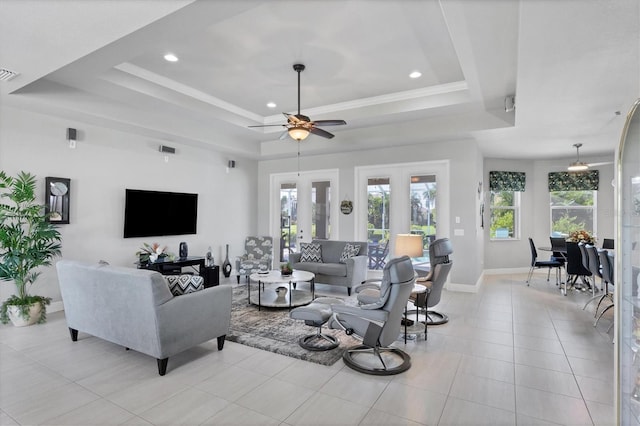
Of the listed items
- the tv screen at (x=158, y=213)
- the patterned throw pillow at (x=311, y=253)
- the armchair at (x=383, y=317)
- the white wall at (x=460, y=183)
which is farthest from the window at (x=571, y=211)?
the tv screen at (x=158, y=213)

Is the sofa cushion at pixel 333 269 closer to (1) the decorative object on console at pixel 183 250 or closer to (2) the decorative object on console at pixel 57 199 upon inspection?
(1) the decorative object on console at pixel 183 250

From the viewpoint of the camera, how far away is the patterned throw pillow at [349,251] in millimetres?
6462

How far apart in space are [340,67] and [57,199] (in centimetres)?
437

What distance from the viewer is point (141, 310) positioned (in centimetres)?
297

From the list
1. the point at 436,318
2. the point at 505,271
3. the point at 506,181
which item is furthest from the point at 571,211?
the point at 436,318

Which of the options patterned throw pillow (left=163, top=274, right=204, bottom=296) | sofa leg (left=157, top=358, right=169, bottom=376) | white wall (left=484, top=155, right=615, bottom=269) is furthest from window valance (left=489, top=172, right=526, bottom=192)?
sofa leg (left=157, top=358, right=169, bottom=376)

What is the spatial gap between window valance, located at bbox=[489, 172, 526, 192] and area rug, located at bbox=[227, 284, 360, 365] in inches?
238

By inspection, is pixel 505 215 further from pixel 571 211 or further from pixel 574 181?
pixel 574 181

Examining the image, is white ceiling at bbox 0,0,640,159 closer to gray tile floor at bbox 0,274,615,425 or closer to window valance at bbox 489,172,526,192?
window valance at bbox 489,172,526,192

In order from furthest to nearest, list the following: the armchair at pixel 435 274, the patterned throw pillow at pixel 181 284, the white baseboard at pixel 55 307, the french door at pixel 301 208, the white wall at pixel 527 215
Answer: the white wall at pixel 527 215 → the french door at pixel 301 208 → the white baseboard at pixel 55 307 → the armchair at pixel 435 274 → the patterned throw pillow at pixel 181 284

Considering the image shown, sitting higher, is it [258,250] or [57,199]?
[57,199]

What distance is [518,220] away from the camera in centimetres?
845

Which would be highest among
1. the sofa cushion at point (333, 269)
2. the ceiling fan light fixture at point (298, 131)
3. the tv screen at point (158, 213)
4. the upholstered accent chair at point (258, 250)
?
the ceiling fan light fixture at point (298, 131)

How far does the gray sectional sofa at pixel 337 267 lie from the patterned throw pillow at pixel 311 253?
7 centimetres
